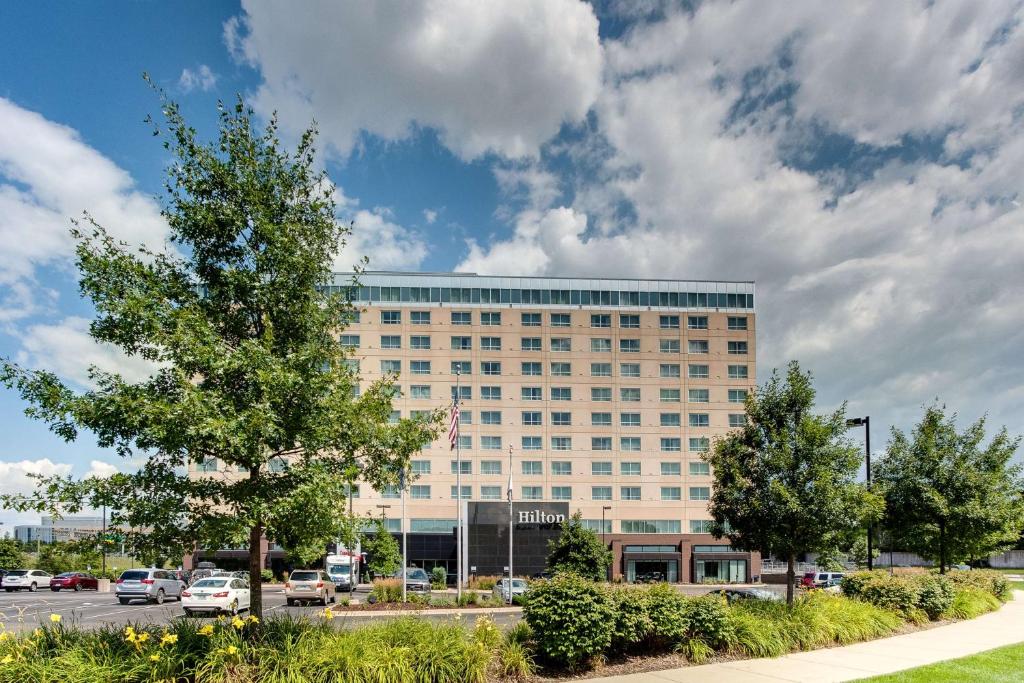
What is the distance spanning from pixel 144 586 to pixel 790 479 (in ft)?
103

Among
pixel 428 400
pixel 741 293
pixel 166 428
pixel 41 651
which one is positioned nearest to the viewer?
pixel 166 428

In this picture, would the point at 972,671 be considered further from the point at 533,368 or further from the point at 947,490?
the point at 533,368

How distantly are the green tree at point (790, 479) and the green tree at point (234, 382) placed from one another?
10.6 meters

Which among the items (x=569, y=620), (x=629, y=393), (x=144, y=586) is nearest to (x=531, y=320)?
(x=629, y=393)

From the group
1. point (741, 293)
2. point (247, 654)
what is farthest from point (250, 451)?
point (741, 293)

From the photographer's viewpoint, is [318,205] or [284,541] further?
[318,205]

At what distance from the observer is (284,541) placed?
11977 mm

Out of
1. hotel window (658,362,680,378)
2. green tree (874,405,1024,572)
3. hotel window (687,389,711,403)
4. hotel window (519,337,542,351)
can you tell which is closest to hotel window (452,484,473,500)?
hotel window (519,337,542,351)

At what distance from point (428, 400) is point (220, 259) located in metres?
61.7

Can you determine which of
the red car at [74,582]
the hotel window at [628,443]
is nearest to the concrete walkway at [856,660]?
the red car at [74,582]

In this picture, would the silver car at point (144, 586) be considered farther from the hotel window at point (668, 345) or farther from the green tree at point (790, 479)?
the hotel window at point (668, 345)

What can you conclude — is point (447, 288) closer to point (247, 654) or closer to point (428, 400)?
point (428, 400)

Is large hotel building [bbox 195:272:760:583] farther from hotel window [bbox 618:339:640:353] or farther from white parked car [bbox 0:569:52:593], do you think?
white parked car [bbox 0:569:52:593]

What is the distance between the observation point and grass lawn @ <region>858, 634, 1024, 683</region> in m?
12.3
